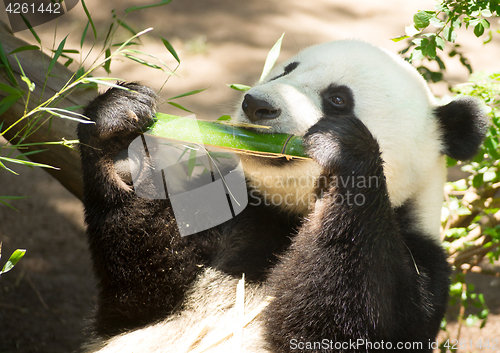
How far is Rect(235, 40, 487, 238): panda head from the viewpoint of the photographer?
213 cm

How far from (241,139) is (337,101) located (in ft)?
1.96

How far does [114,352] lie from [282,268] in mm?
979

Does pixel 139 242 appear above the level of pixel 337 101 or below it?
below

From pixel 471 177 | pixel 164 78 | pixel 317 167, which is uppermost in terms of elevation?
pixel 317 167

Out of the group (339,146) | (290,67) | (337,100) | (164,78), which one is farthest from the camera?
(164,78)

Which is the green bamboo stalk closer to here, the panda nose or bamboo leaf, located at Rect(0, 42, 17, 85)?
the panda nose

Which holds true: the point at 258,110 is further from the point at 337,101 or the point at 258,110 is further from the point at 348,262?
the point at 348,262

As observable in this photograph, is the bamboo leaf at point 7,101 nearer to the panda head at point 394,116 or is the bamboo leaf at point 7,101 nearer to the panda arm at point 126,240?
the panda arm at point 126,240

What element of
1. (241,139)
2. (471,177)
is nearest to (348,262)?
(241,139)

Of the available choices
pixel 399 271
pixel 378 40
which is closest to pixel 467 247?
pixel 399 271

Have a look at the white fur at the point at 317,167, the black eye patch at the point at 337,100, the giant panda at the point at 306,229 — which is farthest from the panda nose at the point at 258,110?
the black eye patch at the point at 337,100

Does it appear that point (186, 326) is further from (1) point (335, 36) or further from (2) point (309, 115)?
(1) point (335, 36)

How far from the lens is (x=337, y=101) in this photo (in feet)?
7.18

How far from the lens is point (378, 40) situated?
20.5 feet
